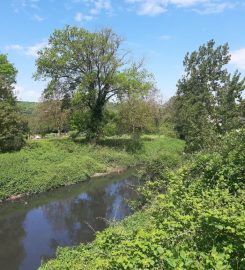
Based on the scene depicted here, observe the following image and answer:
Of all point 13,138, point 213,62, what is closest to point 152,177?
point 13,138

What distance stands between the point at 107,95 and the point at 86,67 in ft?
13.4

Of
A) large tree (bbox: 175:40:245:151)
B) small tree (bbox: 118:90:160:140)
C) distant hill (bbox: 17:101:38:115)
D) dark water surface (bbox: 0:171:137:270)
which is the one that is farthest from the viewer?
small tree (bbox: 118:90:160:140)

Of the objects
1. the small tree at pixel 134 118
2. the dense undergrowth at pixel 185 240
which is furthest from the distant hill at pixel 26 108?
the dense undergrowth at pixel 185 240

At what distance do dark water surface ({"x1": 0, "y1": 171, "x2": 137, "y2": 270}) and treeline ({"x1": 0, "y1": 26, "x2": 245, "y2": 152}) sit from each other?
681 centimetres

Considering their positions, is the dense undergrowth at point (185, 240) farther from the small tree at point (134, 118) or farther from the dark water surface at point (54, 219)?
the small tree at point (134, 118)

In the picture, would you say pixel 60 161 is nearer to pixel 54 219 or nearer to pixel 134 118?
pixel 54 219

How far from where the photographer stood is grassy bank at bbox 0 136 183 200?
26.3 metres

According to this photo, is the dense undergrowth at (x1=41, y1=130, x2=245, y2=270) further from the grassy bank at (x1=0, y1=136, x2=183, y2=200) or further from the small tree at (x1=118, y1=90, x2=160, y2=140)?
the small tree at (x1=118, y1=90, x2=160, y2=140)

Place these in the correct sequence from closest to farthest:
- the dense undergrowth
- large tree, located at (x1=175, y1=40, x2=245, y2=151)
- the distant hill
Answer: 1. the dense undergrowth
2. large tree, located at (x1=175, y1=40, x2=245, y2=151)
3. the distant hill

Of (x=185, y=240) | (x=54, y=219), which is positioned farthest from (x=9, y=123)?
(x=185, y=240)

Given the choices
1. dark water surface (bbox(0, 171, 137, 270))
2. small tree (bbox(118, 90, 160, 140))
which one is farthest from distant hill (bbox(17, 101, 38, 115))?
small tree (bbox(118, 90, 160, 140))

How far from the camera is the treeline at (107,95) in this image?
2953 centimetres

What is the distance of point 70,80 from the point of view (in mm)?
39094

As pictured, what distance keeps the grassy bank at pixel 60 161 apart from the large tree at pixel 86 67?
5.42m
